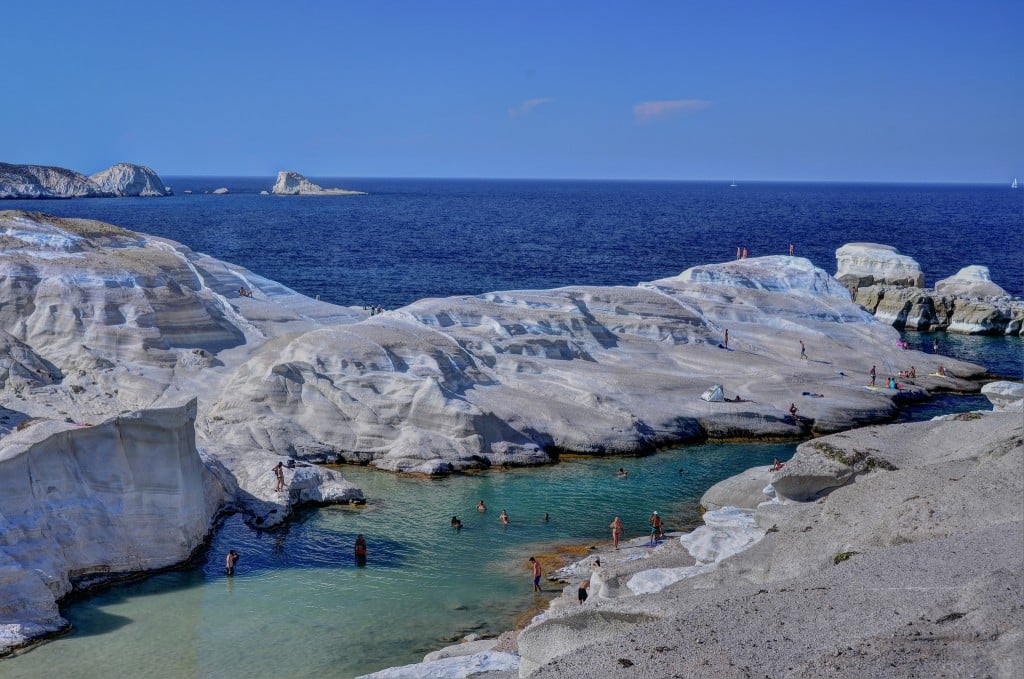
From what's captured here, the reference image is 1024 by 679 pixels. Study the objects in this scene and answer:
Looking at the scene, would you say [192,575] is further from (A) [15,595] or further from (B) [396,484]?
(B) [396,484]

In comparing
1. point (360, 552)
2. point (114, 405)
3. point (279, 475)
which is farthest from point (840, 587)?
point (114, 405)

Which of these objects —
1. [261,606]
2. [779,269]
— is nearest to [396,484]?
[261,606]

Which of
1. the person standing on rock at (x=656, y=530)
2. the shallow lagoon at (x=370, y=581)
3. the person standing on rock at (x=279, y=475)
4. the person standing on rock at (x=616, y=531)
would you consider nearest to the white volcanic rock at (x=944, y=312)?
the shallow lagoon at (x=370, y=581)

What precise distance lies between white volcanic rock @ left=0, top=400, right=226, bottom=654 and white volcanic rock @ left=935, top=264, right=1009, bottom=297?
6095cm

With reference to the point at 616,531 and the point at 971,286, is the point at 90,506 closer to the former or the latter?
the point at 616,531

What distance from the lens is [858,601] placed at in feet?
42.8

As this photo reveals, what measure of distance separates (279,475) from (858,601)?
2326 centimetres

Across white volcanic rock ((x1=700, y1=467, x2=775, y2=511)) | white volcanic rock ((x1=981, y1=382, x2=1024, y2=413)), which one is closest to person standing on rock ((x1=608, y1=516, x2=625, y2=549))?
white volcanic rock ((x1=700, y1=467, x2=775, y2=511))

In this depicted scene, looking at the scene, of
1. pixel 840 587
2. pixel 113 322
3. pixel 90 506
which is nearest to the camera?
pixel 840 587

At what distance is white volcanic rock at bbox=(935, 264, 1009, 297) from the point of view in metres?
74.2

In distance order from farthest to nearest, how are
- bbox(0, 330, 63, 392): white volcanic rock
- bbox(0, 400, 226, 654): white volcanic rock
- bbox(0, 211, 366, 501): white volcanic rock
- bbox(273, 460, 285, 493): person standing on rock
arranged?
bbox(0, 211, 366, 501): white volcanic rock, bbox(0, 330, 63, 392): white volcanic rock, bbox(273, 460, 285, 493): person standing on rock, bbox(0, 400, 226, 654): white volcanic rock

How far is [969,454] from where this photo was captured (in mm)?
20047

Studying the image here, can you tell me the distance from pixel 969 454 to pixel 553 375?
25.3 meters

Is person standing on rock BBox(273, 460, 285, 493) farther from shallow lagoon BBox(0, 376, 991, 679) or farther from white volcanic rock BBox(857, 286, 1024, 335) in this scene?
white volcanic rock BBox(857, 286, 1024, 335)
